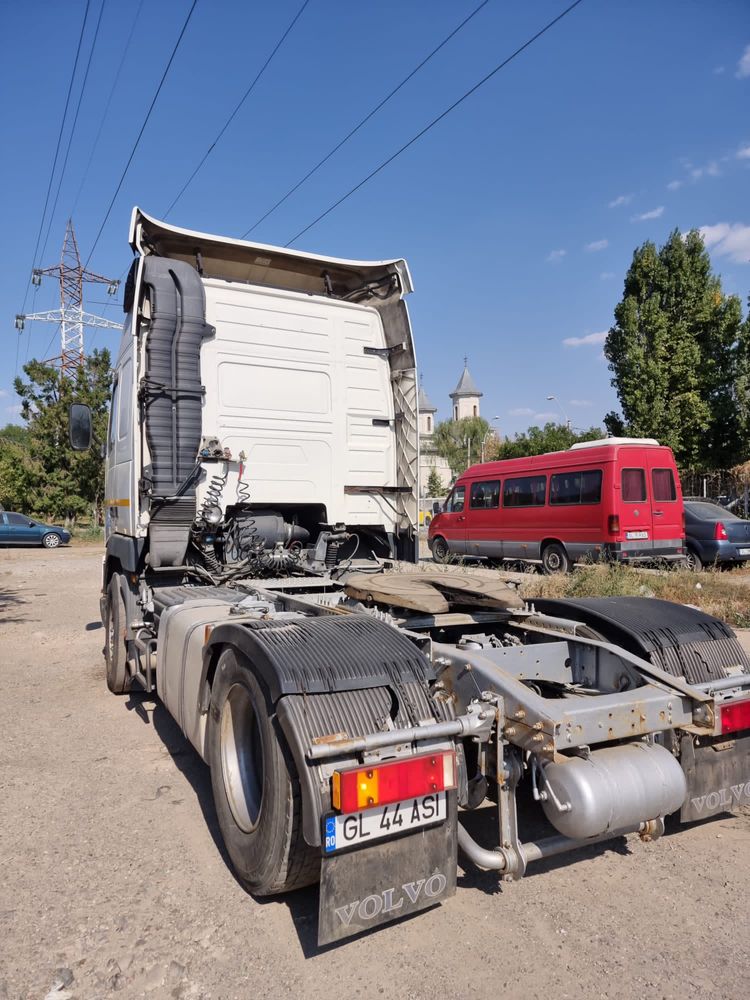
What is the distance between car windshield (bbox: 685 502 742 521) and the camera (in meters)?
16.0

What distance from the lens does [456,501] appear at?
63.9 ft

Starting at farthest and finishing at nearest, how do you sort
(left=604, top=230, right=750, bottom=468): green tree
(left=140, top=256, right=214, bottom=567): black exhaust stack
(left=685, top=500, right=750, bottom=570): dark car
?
(left=604, top=230, right=750, bottom=468): green tree
(left=685, top=500, right=750, bottom=570): dark car
(left=140, top=256, right=214, bottom=567): black exhaust stack

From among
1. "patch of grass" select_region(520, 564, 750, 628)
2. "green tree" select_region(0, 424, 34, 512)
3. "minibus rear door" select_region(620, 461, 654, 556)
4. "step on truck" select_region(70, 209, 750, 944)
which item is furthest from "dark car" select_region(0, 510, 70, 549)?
"step on truck" select_region(70, 209, 750, 944)

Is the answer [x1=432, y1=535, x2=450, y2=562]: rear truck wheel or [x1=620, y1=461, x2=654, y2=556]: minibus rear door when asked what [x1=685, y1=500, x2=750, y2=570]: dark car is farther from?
[x1=432, y1=535, x2=450, y2=562]: rear truck wheel

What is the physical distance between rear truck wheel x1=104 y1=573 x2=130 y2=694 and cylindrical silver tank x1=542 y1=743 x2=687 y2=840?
170 inches

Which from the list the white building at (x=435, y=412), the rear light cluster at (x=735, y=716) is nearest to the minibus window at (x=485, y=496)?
the rear light cluster at (x=735, y=716)

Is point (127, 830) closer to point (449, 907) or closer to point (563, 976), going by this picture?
point (449, 907)

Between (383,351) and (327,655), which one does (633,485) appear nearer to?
(383,351)

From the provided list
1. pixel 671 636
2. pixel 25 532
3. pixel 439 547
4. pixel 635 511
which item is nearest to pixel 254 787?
pixel 671 636

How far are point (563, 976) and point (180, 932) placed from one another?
1.46 meters

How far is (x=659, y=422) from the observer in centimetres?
2711

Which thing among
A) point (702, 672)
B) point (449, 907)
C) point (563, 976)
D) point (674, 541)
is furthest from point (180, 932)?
point (674, 541)

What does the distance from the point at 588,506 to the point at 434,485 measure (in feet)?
173

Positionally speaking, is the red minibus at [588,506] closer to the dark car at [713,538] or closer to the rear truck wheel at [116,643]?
the dark car at [713,538]
